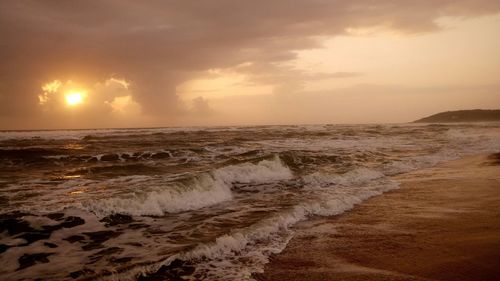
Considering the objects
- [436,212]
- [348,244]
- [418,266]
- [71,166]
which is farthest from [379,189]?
[71,166]

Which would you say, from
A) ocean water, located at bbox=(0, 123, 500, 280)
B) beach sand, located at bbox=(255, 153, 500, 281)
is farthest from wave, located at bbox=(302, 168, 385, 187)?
beach sand, located at bbox=(255, 153, 500, 281)

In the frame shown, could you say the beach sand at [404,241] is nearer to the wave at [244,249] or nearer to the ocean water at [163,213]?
the wave at [244,249]

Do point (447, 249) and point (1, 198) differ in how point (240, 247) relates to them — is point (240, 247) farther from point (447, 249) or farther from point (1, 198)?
point (1, 198)

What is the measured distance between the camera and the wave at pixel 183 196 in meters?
8.73

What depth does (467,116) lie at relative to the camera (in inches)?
4680

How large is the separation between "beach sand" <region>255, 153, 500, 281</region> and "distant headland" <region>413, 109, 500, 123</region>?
11327cm

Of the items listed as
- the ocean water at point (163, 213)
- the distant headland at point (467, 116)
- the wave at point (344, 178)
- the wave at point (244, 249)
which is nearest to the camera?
the wave at point (244, 249)

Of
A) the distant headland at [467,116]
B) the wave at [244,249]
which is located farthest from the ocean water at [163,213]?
the distant headland at [467,116]

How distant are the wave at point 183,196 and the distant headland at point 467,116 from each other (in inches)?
4395

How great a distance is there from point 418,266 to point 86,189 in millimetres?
9431

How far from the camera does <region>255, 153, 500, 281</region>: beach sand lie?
482cm

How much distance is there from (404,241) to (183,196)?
5.99 m

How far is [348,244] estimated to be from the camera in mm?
6051

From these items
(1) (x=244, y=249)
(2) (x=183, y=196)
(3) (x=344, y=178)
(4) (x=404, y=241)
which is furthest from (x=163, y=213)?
(3) (x=344, y=178)
